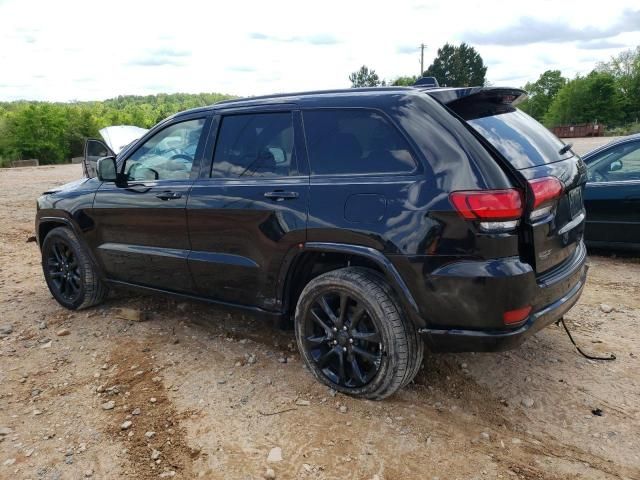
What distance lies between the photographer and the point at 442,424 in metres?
2.94

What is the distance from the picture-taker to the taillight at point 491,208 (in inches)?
102

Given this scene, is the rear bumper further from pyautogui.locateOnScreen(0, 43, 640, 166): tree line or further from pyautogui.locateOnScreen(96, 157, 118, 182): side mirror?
pyautogui.locateOnScreen(0, 43, 640, 166): tree line

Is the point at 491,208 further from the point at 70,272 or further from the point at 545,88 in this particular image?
the point at 545,88

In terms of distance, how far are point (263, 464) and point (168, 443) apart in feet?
1.92

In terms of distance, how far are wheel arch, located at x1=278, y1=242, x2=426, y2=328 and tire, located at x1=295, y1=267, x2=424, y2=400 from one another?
9cm

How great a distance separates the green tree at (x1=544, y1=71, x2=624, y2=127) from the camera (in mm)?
70625

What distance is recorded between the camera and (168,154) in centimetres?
408

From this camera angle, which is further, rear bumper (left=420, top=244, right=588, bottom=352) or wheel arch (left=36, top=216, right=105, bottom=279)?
wheel arch (left=36, top=216, right=105, bottom=279)

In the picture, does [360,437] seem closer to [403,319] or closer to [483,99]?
[403,319]

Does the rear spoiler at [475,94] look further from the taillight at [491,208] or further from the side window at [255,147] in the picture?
the side window at [255,147]

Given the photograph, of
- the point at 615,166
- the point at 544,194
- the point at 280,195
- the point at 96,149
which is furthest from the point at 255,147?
the point at 96,149

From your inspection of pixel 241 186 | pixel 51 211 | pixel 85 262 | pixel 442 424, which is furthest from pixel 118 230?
pixel 442 424

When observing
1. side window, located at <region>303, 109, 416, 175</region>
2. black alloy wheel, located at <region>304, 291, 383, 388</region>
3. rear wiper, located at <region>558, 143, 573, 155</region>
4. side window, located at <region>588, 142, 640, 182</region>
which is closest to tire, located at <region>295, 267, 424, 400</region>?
black alloy wheel, located at <region>304, 291, 383, 388</region>

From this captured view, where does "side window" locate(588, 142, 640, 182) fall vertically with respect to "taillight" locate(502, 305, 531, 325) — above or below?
above
